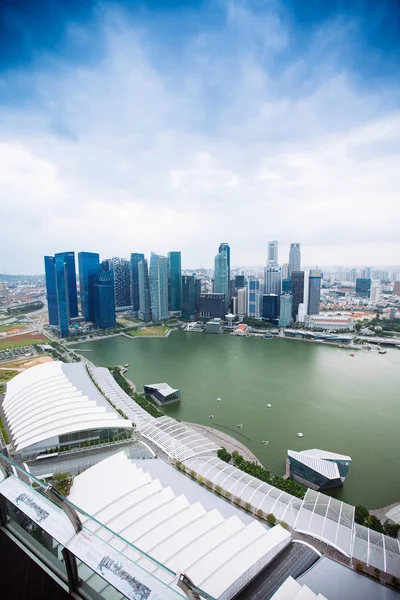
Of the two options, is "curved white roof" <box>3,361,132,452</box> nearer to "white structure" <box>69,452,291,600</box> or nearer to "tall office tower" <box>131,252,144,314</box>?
"white structure" <box>69,452,291,600</box>

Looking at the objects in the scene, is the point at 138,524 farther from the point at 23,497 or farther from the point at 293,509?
the point at 23,497

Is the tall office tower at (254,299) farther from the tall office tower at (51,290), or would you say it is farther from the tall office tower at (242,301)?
the tall office tower at (51,290)

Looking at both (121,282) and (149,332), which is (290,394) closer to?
(149,332)

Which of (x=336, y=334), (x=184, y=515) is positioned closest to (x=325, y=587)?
(x=184, y=515)

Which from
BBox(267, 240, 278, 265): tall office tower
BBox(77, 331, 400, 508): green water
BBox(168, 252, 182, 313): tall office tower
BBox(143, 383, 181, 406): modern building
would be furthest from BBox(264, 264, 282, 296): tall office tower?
BBox(143, 383, 181, 406): modern building

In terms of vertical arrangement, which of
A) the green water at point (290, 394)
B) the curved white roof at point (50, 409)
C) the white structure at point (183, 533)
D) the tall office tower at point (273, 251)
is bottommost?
the green water at point (290, 394)

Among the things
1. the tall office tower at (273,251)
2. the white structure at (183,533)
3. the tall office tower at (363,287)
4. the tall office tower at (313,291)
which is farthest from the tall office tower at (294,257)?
the white structure at (183,533)
